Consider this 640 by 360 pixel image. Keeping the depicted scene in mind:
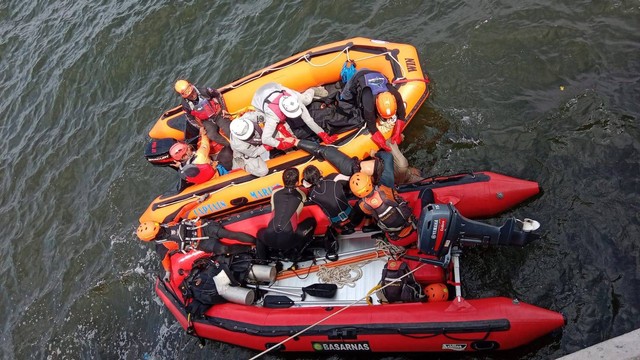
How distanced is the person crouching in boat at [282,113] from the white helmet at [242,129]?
201mm

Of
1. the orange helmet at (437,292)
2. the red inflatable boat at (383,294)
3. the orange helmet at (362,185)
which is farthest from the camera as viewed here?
the orange helmet at (437,292)

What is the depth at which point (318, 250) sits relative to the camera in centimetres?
622

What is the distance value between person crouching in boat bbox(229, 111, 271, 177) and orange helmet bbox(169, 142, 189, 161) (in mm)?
885

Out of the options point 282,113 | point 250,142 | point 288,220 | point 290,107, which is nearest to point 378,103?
point 290,107

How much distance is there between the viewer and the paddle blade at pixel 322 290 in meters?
5.75

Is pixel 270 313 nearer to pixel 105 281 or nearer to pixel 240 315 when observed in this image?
pixel 240 315

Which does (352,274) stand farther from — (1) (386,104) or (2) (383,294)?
(1) (386,104)

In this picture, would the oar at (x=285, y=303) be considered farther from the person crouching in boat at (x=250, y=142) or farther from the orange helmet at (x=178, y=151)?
the orange helmet at (x=178, y=151)

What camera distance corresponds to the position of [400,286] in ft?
17.4

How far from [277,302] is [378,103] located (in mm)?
2673

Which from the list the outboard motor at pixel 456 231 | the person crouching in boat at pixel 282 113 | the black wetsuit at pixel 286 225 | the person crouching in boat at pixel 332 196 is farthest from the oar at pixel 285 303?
the person crouching in boat at pixel 282 113

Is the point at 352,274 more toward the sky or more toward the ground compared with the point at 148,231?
more toward the ground

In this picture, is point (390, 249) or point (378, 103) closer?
point (390, 249)

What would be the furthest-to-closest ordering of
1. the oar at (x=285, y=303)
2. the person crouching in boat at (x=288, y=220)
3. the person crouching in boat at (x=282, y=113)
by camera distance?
the person crouching in boat at (x=282, y=113) < the oar at (x=285, y=303) < the person crouching in boat at (x=288, y=220)
